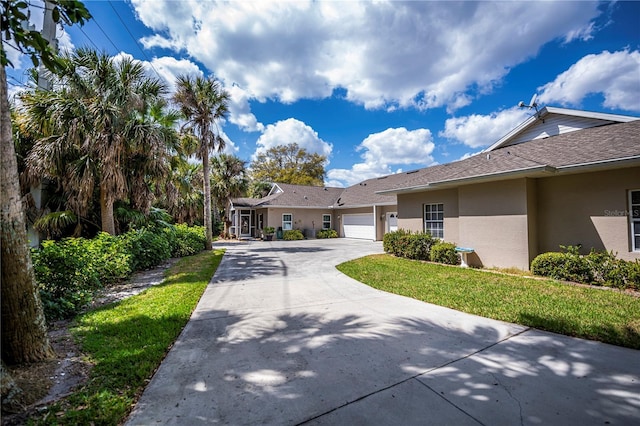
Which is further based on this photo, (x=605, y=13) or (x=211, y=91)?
(x=211, y=91)

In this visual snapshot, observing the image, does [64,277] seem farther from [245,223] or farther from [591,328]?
[245,223]

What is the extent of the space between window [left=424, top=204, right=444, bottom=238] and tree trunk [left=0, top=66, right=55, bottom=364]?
12566 millimetres

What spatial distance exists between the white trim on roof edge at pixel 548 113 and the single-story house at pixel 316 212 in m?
9.19

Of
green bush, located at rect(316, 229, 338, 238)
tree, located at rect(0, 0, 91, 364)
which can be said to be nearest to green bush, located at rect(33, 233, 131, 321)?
tree, located at rect(0, 0, 91, 364)

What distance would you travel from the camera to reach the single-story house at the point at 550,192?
289 inches

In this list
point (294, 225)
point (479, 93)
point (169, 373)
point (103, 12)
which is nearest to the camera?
point (169, 373)

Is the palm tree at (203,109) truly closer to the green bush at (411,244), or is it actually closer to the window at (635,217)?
the green bush at (411,244)

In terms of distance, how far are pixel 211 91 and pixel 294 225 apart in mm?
12995

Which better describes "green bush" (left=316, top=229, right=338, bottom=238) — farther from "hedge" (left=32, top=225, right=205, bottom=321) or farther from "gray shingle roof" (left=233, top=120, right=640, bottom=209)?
"hedge" (left=32, top=225, right=205, bottom=321)

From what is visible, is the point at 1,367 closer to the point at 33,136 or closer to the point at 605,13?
the point at 33,136

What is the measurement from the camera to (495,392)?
8.84ft

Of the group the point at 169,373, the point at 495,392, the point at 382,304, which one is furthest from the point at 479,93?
the point at 169,373

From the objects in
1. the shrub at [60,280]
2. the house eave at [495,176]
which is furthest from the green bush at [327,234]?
the shrub at [60,280]

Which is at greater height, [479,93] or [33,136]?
[479,93]
